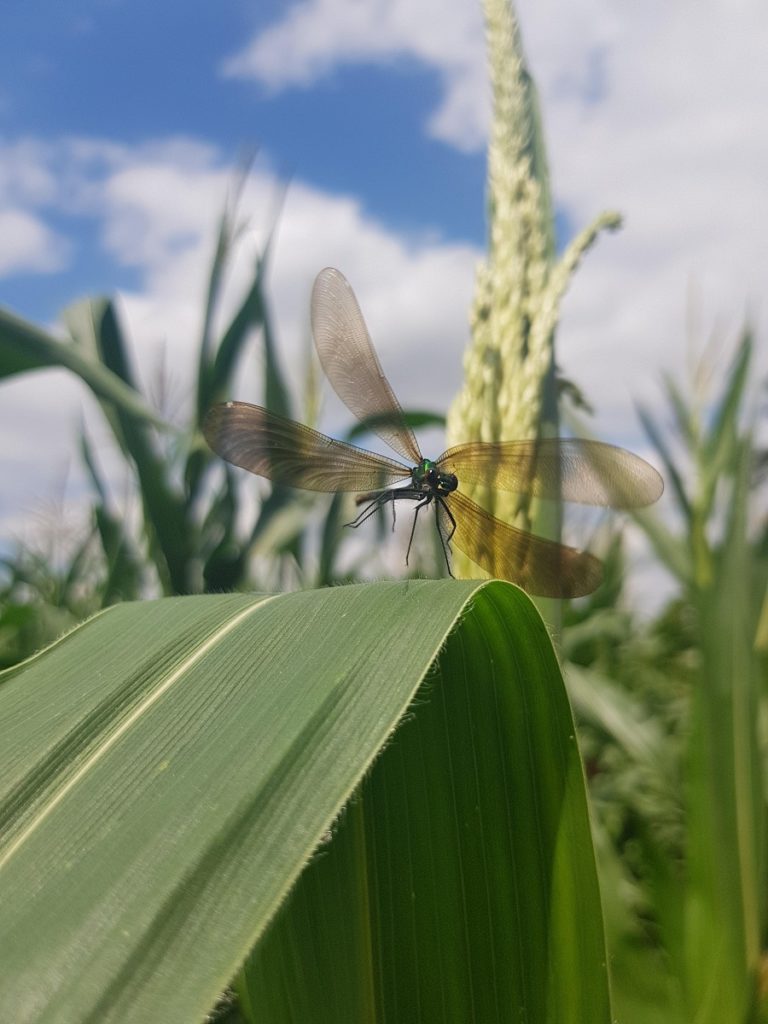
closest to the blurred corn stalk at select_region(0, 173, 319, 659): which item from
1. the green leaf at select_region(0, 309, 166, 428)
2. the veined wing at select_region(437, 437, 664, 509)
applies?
the green leaf at select_region(0, 309, 166, 428)

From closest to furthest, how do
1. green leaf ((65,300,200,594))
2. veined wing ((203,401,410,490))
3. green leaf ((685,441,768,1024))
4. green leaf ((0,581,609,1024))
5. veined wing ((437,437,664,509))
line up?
green leaf ((0,581,609,1024)) → green leaf ((685,441,768,1024)) → veined wing ((437,437,664,509)) → veined wing ((203,401,410,490)) → green leaf ((65,300,200,594))

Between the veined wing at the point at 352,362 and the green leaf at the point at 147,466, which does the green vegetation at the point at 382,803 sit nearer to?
the veined wing at the point at 352,362

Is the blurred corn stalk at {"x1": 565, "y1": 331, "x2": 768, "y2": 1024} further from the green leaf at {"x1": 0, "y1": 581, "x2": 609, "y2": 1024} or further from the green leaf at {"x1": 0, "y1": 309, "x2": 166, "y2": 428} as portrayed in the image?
the green leaf at {"x1": 0, "y1": 309, "x2": 166, "y2": 428}

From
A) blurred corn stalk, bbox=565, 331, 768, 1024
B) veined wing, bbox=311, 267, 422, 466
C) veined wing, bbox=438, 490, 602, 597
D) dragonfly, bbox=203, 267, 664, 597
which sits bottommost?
blurred corn stalk, bbox=565, 331, 768, 1024

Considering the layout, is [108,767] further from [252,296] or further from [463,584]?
[252,296]

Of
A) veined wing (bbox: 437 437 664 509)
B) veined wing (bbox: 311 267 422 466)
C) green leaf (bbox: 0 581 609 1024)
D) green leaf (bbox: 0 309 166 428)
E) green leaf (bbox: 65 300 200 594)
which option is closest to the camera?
green leaf (bbox: 0 581 609 1024)

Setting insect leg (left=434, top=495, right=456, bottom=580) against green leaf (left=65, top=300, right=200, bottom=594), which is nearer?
insect leg (left=434, top=495, right=456, bottom=580)
